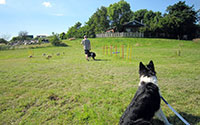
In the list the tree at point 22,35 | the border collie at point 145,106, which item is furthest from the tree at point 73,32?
the border collie at point 145,106

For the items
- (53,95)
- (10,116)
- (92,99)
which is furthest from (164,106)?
(10,116)

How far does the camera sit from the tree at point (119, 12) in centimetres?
4250

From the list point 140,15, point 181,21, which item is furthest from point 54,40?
point 140,15

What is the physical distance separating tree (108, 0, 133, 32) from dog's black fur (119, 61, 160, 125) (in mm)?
41709

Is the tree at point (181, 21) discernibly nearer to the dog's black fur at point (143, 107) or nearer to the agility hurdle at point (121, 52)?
the agility hurdle at point (121, 52)

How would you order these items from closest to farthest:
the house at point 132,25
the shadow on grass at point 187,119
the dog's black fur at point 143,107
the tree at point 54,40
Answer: the dog's black fur at point 143,107 → the shadow on grass at point 187,119 → the tree at point 54,40 → the house at point 132,25

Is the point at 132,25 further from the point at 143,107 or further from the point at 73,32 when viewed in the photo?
the point at 143,107

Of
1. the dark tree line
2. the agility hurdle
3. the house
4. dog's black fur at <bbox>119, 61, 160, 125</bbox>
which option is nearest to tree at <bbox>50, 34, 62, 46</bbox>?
the agility hurdle

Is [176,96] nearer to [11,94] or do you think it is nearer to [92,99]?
[92,99]

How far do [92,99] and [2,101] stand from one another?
115 inches

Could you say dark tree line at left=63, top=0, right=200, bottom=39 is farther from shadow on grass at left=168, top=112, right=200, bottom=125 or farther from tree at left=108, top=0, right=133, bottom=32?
shadow on grass at left=168, top=112, right=200, bottom=125

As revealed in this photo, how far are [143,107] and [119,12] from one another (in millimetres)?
46812

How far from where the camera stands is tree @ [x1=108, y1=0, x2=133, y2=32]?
4250 centimetres

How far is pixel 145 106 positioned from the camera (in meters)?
1.92
